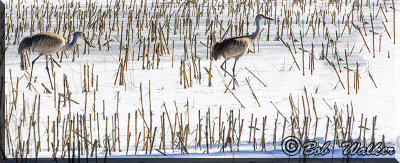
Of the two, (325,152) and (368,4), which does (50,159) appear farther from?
(368,4)

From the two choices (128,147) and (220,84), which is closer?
(128,147)

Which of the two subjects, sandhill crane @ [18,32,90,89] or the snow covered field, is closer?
the snow covered field

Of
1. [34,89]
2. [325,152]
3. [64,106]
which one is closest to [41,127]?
[64,106]

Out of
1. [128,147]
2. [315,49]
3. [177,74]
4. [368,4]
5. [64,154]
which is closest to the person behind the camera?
[64,154]

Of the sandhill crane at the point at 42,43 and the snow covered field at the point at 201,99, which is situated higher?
the sandhill crane at the point at 42,43

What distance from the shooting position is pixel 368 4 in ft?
39.9

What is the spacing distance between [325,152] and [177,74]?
135 inches

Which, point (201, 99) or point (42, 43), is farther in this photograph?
point (42, 43)

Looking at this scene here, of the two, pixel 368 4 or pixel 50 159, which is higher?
pixel 368 4

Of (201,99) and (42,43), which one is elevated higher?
(42,43)

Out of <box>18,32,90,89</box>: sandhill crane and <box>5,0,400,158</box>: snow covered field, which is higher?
<box>18,32,90,89</box>: sandhill crane

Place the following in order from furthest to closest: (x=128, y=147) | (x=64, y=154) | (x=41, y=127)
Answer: (x=41, y=127) < (x=128, y=147) < (x=64, y=154)

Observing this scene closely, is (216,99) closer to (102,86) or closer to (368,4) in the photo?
(102,86)

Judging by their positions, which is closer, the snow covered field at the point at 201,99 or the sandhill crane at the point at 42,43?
the snow covered field at the point at 201,99
